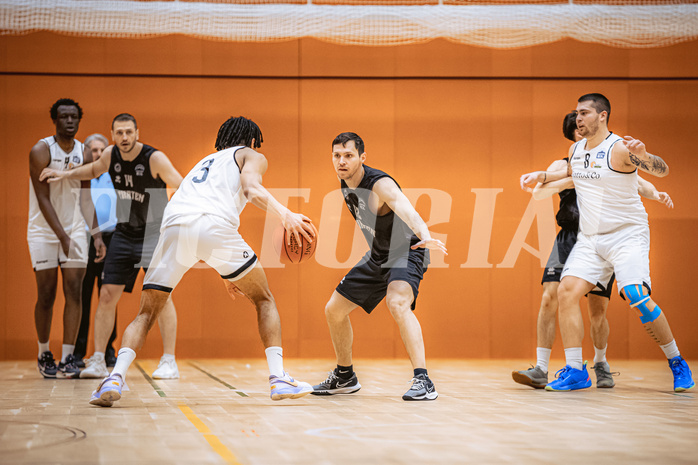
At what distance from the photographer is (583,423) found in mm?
3830

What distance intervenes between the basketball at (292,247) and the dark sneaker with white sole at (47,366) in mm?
2567

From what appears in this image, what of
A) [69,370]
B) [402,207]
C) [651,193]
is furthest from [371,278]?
[69,370]

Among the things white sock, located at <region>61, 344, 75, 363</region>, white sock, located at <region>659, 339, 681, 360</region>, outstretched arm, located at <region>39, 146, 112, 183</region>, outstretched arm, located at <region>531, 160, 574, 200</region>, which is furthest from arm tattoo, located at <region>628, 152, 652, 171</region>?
white sock, located at <region>61, 344, 75, 363</region>

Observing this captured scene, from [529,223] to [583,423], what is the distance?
15.6ft

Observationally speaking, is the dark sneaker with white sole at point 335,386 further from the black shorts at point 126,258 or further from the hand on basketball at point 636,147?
the hand on basketball at point 636,147

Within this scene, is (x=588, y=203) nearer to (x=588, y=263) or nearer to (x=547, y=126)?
(x=588, y=263)

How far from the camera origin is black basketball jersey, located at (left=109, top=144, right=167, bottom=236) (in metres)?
6.05

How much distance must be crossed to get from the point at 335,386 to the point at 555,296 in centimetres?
185

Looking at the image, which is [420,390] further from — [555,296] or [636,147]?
[636,147]

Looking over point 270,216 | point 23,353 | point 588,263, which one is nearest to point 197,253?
point 588,263

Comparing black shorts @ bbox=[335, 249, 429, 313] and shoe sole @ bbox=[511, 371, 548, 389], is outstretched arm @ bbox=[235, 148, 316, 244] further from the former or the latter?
shoe sole @ bbox=[511, 371, 548, 389]

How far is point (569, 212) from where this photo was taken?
5922 millimetres

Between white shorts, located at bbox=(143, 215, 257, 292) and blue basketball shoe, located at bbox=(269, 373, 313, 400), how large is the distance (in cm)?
66

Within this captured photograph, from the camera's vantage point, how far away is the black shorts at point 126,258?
6.05 metres
